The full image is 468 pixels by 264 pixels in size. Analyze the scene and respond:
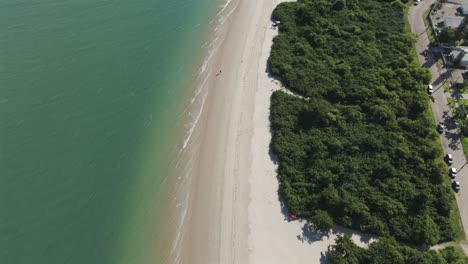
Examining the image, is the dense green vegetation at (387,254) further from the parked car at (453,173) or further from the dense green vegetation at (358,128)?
the parked car at (453,173)

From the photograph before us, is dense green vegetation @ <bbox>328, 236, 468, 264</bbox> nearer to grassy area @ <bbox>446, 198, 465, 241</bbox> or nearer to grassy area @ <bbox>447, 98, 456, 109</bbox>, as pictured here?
grassy area @ <bbox>446, 198, 465, 241</bbox>

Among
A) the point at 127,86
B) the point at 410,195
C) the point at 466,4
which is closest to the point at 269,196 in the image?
the point at 410,195

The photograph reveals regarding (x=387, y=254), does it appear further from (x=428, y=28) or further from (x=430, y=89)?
(x=428, y=28)

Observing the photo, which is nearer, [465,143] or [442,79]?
[465,143]

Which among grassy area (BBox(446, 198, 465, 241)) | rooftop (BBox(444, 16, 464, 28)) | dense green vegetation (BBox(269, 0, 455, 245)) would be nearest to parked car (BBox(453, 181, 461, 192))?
dense green vegetation (BBox(269, 0, 455, 245))

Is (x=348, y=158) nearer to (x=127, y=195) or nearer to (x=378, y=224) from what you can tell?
(x=378, y=224)

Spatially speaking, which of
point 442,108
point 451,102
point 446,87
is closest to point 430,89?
point 446,87
